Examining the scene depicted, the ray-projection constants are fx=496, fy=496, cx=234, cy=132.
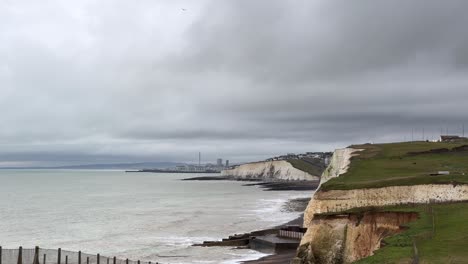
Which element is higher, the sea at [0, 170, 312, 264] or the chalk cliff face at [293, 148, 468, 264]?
the chalk cliff face at [293, 148, 468, 264]

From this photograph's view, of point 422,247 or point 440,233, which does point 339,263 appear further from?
point 422,247

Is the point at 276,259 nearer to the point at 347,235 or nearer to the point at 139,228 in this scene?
the point at 347,235

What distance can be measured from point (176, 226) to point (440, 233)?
51.7 meters

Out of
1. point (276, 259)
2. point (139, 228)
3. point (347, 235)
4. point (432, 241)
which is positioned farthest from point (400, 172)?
point (139, 228)

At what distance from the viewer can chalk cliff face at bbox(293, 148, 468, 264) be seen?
31030 mm

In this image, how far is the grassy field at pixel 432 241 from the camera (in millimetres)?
17812

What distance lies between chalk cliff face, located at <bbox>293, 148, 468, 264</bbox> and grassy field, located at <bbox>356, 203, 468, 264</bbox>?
2347 mm

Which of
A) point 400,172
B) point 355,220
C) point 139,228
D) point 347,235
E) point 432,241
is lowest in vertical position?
point 139,228

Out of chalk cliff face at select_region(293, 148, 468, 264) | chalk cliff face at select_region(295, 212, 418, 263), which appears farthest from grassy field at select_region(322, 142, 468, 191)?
chalk cliff face at select_region(295, 212, 418, 263)

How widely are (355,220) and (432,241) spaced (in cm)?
1205

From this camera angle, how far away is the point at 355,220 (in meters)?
33.0

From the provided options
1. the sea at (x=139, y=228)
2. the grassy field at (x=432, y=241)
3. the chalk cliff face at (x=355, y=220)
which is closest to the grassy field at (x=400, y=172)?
the chalk cliff face at (x=355, y=220)

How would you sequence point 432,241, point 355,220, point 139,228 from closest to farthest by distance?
point 432,241
point 355,220
point 139,228

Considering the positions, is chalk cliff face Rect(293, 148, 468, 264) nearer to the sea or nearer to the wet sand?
the wet sand
